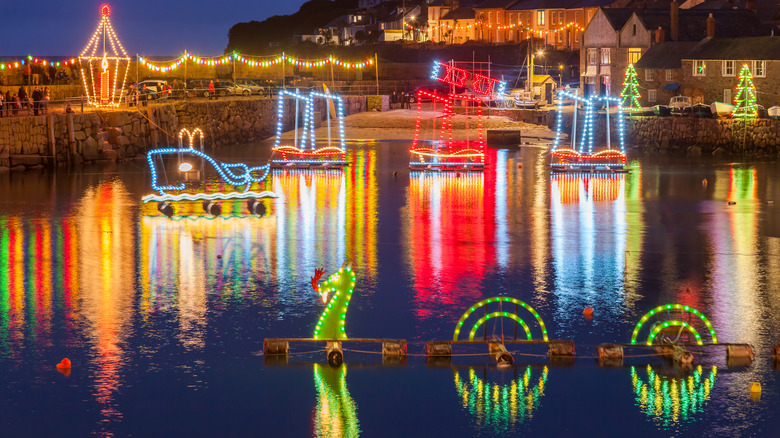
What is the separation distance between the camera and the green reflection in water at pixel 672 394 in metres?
13.4

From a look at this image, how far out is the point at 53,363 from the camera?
15.1m

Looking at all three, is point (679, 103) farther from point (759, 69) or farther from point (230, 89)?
point (230, 89)

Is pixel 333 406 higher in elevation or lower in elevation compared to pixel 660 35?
lower

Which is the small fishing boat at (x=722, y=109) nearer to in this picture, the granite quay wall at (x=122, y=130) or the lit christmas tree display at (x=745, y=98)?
the lit christmas tree display at (x=745, y=98)

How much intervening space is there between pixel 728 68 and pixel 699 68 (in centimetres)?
244

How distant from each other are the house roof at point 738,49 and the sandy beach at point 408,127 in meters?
9.83

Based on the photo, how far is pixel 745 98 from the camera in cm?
5419

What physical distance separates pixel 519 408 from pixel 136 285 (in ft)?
29.0

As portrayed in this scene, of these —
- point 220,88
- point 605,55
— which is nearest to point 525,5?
point 605,55

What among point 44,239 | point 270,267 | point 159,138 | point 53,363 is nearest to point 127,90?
point 159,138

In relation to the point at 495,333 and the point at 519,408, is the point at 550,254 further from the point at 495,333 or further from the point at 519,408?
the point at 519,408

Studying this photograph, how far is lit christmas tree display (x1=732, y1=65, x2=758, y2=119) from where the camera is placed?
50.2 metres

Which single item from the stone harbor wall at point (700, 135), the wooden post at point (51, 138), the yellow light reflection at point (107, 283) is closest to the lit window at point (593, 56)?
the stone harbor wall at point (700, 135)

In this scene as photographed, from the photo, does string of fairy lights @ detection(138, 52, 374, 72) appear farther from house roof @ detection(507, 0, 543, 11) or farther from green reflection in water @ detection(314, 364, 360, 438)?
green reflection in water @ detection(314, 364, 360, 438)
